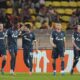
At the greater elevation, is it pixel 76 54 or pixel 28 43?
pixel 28 43

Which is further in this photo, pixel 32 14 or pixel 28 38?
pixel 32 14

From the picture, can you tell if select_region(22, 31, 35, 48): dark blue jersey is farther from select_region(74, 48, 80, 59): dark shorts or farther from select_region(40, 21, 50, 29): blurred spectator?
select_region(40, 21, 50, 29): blurred spectator

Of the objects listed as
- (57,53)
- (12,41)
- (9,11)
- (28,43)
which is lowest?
(57,53)

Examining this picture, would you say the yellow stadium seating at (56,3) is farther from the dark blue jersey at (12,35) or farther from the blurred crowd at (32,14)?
the dark blue jersey at (12,35)

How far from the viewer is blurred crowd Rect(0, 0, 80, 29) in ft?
99.0

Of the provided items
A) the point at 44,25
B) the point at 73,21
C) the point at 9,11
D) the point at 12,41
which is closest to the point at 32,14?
the point at 9,11

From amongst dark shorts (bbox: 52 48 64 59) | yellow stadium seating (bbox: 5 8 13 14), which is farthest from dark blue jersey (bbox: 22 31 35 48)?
yellow stadium seating (bbox: 5 8 13 14)

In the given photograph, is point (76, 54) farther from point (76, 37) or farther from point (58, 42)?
point (58, 42)

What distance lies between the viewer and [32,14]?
32125mm

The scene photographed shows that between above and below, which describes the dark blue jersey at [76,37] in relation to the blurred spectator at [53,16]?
below

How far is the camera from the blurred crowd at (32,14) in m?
30.2

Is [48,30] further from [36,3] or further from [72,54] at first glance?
[36,3]

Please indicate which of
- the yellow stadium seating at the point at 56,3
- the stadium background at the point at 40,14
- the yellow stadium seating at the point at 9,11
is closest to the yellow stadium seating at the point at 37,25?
the stadium background at the point at 40,14

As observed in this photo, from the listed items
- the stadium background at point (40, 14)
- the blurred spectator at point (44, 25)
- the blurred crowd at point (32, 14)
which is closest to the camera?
the blurred spectator at point (44, 25)
